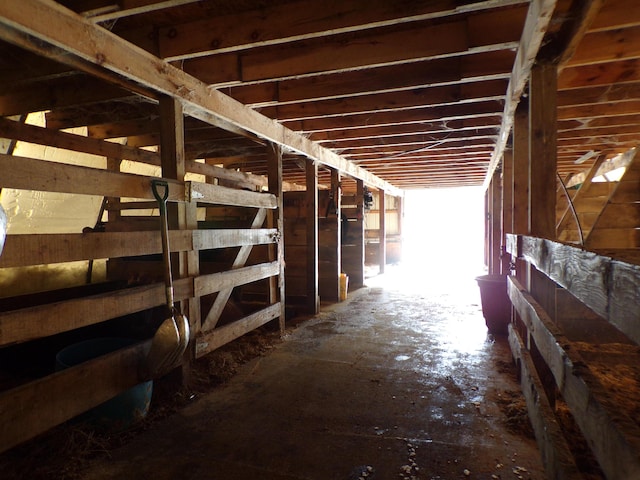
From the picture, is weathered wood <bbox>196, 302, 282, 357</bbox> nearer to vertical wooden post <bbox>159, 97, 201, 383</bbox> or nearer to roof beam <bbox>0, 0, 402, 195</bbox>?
vertical wooden post <bbox>159, 97, 201, 383</bbox>

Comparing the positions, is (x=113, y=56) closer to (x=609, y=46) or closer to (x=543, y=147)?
(x=543, y=147)

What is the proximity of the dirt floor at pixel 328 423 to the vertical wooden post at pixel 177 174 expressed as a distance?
533mm

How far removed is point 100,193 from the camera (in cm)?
205

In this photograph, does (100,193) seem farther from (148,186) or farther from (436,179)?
(436,179)

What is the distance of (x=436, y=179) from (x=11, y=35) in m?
8.37

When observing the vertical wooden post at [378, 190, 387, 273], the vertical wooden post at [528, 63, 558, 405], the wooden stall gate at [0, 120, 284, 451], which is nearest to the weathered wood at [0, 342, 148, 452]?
the wooden stall gate at [0, 120, 284, 451]

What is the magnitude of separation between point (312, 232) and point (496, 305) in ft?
7.69

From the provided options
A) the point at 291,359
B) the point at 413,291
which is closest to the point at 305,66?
the point at 291,359

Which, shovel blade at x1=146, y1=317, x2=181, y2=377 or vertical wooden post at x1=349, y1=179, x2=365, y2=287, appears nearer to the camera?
shovel blade at x1=146, y1=317, x2=181, y2=377

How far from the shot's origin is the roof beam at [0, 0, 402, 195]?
1738mm

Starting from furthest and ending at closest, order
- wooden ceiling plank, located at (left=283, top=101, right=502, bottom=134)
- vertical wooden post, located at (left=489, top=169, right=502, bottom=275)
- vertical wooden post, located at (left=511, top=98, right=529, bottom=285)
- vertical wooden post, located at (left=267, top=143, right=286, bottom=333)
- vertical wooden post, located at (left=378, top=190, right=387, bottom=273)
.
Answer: vertical wooden post, located at (left=378, top=190, right=387, bottom=273)
vertical wooden post, located at (left=489, top=169, right=502, bottom=275)
vertical wooden post, located at (left=267, top=143, right=286, bottom=333)
wooden ceiling plank, located at (left=283, top=101, right=502, bottom=134)
vertical wooden post, located at (left=511, top=98, right=529, bottom=285)

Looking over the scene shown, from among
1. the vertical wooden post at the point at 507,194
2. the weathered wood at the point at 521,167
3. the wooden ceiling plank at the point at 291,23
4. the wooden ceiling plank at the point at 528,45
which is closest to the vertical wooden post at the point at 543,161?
the wooden ceiling plank at the point at 528,45

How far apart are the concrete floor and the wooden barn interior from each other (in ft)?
0.95

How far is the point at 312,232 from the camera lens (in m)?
4.92
